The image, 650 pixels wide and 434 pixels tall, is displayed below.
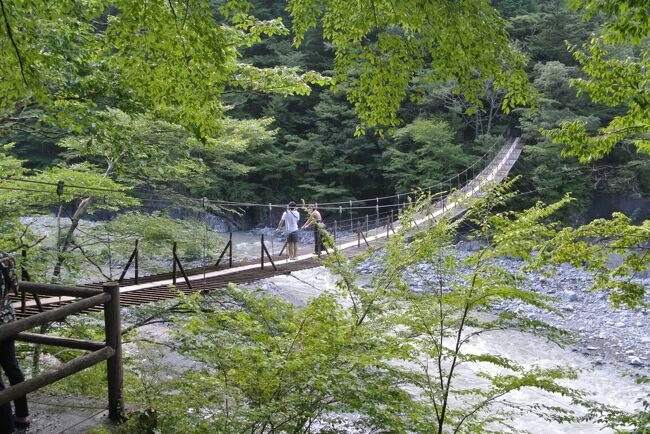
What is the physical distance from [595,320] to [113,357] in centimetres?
798

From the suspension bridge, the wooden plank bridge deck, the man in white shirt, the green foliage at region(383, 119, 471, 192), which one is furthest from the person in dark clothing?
the green foliage at region(383, 119, 471, 192)

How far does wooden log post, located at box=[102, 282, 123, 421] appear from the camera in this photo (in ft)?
5.90

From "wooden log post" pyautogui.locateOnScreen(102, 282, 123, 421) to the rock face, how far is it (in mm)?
4236

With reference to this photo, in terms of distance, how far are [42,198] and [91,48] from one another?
2.00 metres

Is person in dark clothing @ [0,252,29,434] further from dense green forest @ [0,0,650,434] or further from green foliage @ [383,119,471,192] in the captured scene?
green foliage @ [383,119,471,192]

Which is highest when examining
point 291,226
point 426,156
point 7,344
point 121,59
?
point 121,59

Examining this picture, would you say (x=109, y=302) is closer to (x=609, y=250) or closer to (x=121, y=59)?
(x=121, y=59)

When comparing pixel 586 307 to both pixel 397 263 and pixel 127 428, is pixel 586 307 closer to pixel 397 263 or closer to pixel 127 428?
pixel 397 263

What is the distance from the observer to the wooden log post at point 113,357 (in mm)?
1800

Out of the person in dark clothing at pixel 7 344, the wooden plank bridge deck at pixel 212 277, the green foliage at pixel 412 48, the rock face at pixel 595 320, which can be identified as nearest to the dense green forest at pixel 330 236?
the green foliage at pixel 412 48

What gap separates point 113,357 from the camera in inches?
71.7

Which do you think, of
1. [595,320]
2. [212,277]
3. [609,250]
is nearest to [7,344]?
[212,277]

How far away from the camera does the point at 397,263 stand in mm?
2701

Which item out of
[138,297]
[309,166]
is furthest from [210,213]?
[138,297]
